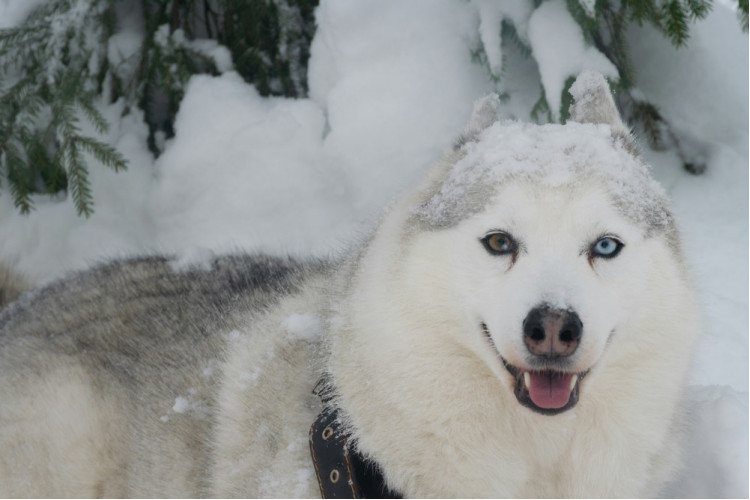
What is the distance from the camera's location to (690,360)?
7.27ft

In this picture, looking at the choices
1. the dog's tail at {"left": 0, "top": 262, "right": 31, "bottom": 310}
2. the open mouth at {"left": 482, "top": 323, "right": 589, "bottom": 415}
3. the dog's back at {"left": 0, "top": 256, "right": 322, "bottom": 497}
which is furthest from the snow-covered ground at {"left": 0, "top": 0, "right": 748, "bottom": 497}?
the open mouth at {"left": 482, "top": 323, "right": 589, "bottom": 415}

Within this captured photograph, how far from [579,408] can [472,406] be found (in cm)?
28

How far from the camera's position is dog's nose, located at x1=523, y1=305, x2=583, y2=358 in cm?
180

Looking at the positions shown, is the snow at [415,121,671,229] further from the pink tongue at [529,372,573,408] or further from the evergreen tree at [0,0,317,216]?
the evergreen tree at [0,0,317,216]

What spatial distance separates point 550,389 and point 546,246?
0.35 m

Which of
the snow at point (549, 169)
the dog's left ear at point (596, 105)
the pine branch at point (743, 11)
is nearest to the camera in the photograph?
the snow at point (549, 169)

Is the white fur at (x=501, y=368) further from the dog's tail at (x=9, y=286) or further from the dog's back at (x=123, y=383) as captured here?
the dog's tail at (x=9, y=286)

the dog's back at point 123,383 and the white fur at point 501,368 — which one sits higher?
the white fur at point 501,368

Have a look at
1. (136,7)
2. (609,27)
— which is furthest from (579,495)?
(136,7)

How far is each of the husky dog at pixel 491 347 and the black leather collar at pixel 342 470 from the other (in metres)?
0.02

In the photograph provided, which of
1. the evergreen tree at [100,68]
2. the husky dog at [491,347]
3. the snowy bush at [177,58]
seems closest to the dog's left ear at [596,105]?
the husky dog at [491,347]

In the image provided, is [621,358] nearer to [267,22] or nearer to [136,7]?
[267,22]

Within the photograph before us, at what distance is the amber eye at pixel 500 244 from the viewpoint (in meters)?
2.01

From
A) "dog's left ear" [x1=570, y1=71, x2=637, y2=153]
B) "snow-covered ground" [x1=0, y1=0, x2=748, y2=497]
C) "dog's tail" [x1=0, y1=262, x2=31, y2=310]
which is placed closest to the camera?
"dog's left ear" [x1=570, y1=71, x2=637, y2=153]
